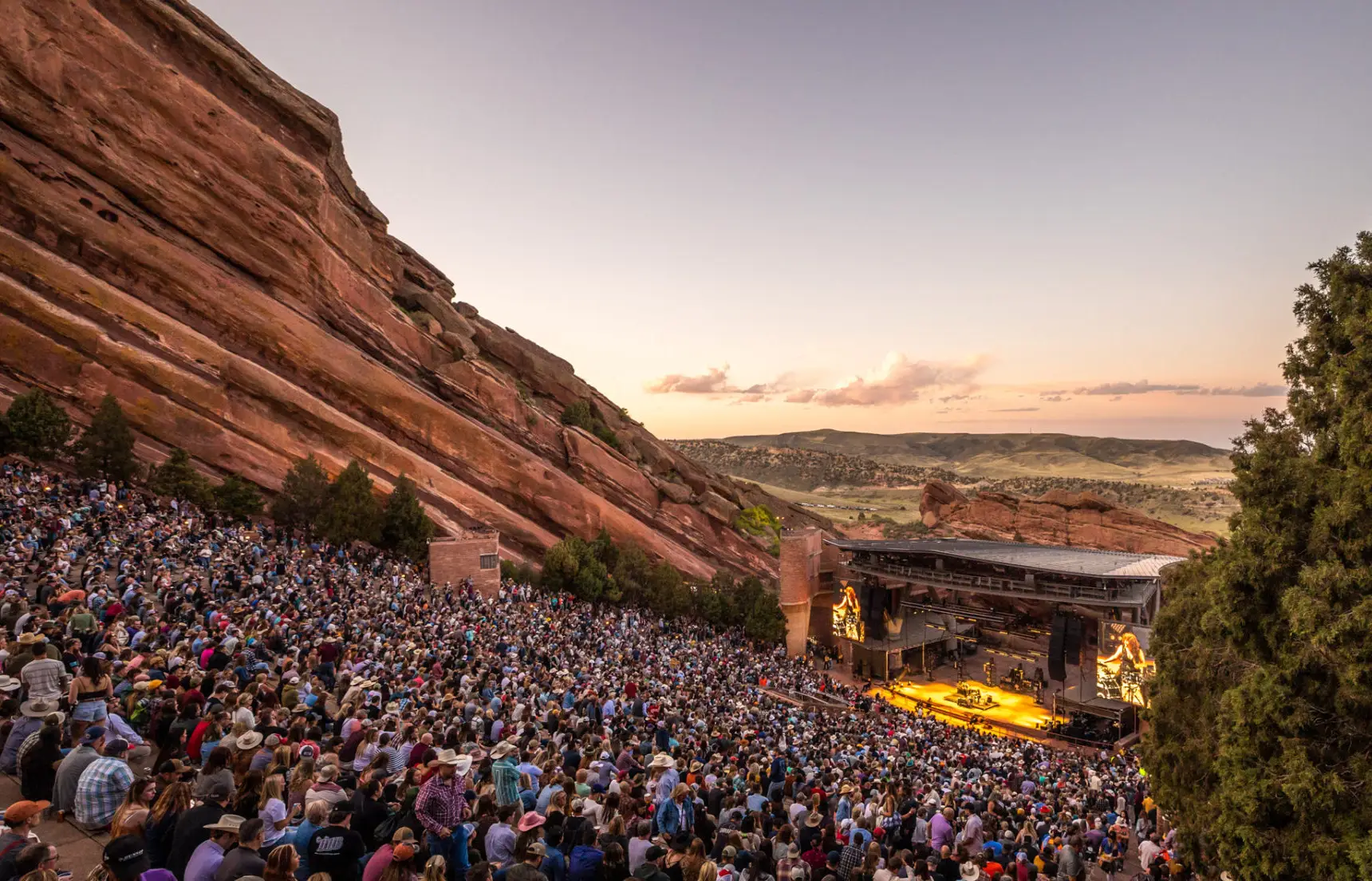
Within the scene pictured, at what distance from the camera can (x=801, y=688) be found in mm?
33312

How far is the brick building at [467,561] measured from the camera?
3697 cm

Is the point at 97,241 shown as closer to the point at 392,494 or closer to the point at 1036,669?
the point at 392,494

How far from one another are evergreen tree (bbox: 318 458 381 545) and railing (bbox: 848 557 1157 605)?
30247mm

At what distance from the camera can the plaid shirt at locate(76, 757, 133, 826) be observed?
22.6 ft

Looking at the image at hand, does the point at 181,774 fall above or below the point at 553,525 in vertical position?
above

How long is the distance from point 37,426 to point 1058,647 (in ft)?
166

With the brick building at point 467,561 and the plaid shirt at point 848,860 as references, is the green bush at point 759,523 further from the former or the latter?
the plaid shirt at point 848,860

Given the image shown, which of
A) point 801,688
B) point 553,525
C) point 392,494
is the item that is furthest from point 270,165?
point 801,688

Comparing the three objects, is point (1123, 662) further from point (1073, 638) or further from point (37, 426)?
point (37, 426)

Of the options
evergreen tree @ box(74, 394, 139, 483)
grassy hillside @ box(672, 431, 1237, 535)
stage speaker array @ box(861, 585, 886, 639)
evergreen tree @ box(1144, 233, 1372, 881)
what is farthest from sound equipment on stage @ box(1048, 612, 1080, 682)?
grassy hillside @ box(672, 431, 1237, 535)

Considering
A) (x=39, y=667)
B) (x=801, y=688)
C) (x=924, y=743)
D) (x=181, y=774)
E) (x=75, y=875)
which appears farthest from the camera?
(x=801, y=688)

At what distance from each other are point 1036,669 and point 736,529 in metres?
29.7

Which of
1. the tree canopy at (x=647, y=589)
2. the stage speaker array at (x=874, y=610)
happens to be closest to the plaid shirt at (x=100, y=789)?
the tree canopy at (x=647, y=589)

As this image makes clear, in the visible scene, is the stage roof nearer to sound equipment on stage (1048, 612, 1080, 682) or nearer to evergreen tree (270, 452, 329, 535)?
sound equipment on stage (1048, 612, 1080, 682)
